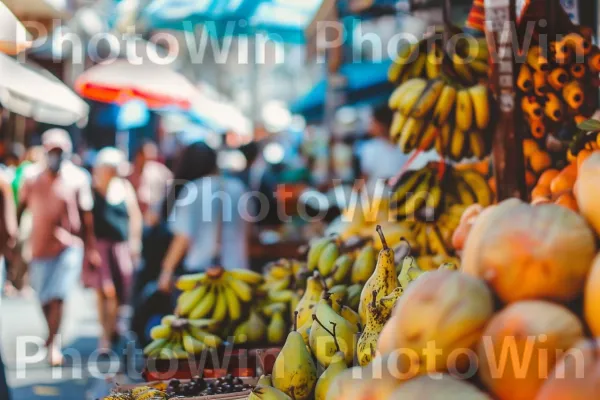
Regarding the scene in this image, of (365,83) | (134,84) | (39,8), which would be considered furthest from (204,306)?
(134,84)

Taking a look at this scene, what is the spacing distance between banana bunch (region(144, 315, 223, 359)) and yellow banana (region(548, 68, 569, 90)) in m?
1.60

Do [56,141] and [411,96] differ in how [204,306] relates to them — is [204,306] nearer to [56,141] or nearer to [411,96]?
[411,96]

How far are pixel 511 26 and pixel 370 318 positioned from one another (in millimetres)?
1305

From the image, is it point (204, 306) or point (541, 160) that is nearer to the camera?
point (541, 160)

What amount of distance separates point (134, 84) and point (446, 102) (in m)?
5.20

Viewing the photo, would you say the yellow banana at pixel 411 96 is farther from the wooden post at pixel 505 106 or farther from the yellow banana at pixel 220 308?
the yellow banana at pixel 220 308

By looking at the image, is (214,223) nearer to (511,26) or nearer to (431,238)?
(431,238)

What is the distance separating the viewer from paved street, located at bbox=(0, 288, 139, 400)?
5.32 metres

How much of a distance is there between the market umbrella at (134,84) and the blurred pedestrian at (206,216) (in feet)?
8.36

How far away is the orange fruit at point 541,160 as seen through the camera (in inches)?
102

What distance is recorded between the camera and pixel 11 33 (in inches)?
159

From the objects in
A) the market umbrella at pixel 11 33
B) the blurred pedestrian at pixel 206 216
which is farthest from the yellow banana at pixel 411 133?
the blurred pedestrian at pixel 206 216

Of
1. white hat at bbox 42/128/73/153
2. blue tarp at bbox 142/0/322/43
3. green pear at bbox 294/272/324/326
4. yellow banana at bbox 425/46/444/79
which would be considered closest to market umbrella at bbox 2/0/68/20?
blue tarp at bbox 142/0/322/43

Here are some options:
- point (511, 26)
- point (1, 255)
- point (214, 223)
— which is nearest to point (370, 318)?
point (511, 26)
